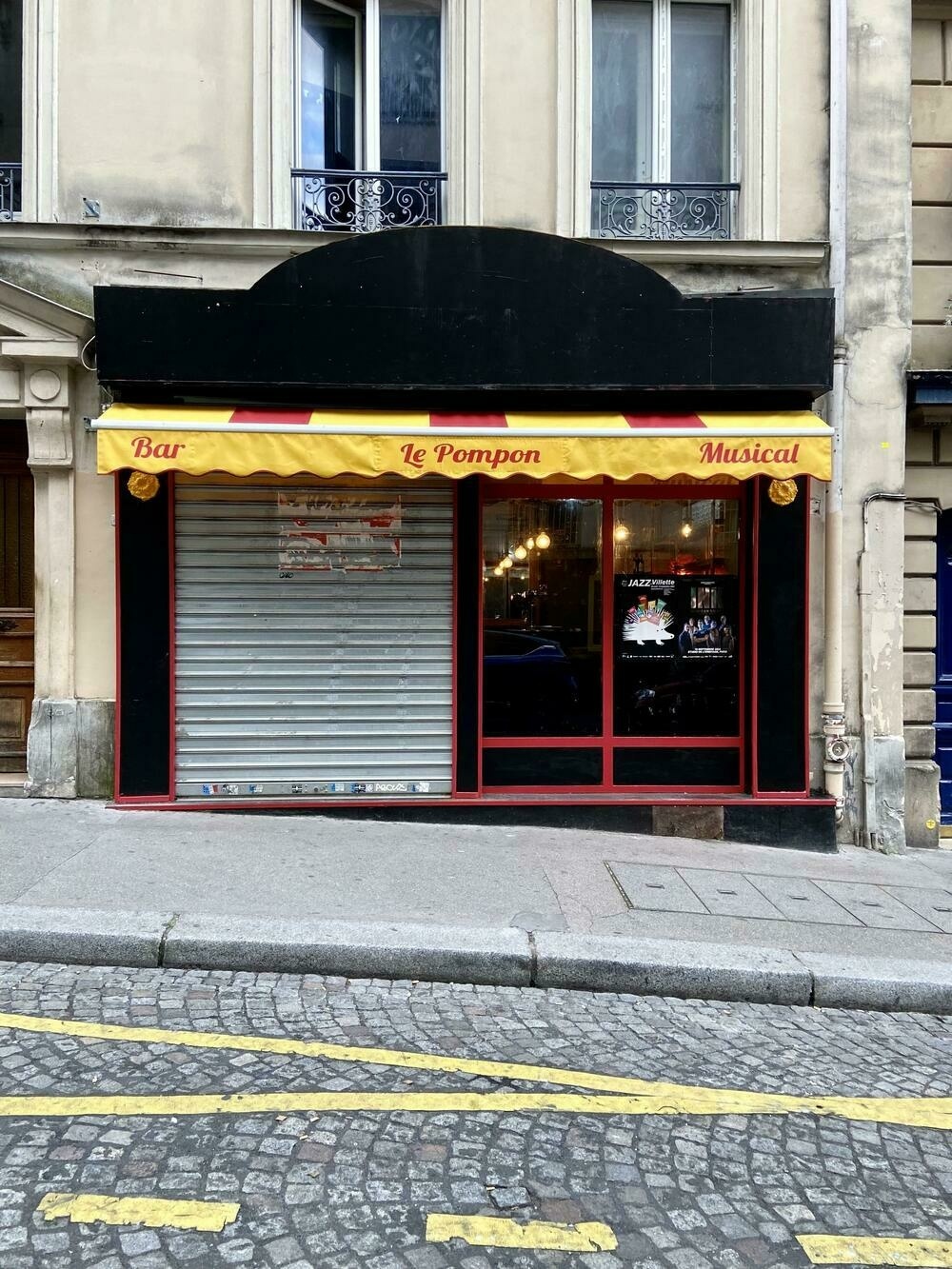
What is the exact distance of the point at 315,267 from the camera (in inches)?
→ 257

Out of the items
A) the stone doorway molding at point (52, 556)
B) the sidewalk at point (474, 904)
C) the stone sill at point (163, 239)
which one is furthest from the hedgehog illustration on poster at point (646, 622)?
the stone doorway molding at point (52, 556)

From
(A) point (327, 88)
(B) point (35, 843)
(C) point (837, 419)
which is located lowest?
(B) point (35, 843)

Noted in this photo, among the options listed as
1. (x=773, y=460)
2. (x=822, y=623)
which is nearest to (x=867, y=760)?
(x=822, y=623)

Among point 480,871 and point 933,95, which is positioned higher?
point 933,95

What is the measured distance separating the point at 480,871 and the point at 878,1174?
127 inches

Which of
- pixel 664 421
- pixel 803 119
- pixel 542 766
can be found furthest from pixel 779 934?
pixel 803 119

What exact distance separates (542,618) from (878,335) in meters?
3.75

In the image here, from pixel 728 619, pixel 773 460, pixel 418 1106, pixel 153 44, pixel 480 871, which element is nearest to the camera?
pixel 418 1106

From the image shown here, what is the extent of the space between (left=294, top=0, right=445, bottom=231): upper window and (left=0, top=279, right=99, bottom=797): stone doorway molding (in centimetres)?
235

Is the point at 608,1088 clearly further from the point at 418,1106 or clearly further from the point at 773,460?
the point at 773,460

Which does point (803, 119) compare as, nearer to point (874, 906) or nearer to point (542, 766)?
point (542, 766)

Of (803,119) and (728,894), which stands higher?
(803,119)

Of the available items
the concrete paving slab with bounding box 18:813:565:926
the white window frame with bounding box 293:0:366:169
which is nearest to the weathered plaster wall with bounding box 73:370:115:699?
the concrete paving slab with bounding box 18:813:565:926

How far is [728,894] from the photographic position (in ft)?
18.9
